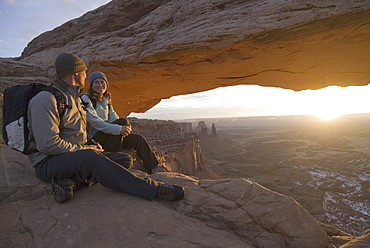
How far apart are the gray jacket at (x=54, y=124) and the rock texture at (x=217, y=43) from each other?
5.13 metres

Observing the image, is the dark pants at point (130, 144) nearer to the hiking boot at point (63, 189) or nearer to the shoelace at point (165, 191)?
the hiking boot at point (63, 189)

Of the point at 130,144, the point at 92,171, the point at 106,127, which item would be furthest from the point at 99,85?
the point at 92,171

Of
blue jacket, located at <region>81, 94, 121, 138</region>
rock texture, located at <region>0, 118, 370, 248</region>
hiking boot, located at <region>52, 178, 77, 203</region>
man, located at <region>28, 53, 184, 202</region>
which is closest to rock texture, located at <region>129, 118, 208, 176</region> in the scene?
blue jacket, located at <region>81, 94, 121, 138</region>

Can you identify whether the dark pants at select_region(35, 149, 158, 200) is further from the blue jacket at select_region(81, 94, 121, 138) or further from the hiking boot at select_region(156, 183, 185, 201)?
the blue jacket at select_region(81, 94, 121, 138)

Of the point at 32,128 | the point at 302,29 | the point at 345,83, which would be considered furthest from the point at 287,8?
the point at 32,128

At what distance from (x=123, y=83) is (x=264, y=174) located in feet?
65.1

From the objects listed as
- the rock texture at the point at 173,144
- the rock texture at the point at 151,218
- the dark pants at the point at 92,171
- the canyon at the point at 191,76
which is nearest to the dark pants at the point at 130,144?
the canyon at the point at 191,76

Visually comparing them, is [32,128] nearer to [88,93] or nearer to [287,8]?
[88,93]

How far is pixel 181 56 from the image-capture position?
24.5 feet

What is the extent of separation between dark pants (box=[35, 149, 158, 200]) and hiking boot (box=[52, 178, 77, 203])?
0.21 feet

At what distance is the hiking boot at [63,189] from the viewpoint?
7.69ft

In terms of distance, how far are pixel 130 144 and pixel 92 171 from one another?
1.86 m

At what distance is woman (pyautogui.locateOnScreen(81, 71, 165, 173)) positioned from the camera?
3742 millimetres

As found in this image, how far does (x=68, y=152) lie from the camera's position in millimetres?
2428
